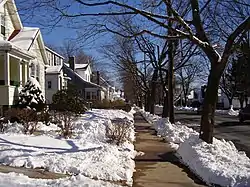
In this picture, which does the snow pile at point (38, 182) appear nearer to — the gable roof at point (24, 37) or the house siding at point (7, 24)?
the house siding at point (7, 24)

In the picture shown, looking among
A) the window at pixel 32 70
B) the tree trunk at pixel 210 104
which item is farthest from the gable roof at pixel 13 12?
the tree trunk at pixel 210 104

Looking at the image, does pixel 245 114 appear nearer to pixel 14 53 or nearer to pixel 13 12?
pixel 14 53

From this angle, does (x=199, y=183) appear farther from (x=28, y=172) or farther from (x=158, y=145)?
(x=158, y=145)

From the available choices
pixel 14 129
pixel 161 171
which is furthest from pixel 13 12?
pixel 161 171

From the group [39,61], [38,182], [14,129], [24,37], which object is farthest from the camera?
[39,61]

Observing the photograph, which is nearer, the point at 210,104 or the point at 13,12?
the point at 210,104

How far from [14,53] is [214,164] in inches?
655

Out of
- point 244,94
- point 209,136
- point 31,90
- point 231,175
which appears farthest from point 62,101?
point 244,94

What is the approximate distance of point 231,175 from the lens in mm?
8336

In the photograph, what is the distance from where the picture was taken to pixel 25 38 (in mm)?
27203

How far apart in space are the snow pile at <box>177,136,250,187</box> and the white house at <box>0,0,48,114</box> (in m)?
12.6

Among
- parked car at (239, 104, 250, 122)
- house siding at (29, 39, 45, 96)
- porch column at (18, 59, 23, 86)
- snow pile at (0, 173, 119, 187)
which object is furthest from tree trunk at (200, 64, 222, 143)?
parked car at (239, 104, 250, 122)

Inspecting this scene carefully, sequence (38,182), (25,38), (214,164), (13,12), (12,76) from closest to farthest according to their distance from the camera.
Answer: (38,182)
(214,164)
(13,12)
(25,38)
(12,76)

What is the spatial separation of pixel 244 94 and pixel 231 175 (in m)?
54.2
